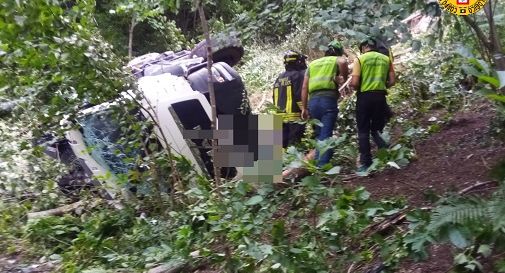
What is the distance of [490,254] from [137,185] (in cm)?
362

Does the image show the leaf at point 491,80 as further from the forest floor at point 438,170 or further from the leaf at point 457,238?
the forest floor at point 438,170

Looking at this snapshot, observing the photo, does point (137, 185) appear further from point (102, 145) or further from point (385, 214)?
point (385, 214)

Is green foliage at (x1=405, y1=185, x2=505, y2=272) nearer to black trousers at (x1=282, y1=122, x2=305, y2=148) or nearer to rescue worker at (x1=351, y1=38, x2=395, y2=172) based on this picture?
rescue worker at (x1=351, y1=38, x2=395, y2=172)

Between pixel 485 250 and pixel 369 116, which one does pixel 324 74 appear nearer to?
pixel 369 116

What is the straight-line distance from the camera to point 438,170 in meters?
6.16

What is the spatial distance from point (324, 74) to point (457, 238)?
4.18 metres

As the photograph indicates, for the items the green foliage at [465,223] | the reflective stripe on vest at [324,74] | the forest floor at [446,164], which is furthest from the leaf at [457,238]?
the reflective stripe on vest at [324,74]

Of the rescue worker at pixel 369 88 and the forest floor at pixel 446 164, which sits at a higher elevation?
the rescue worker at pixel 369 88

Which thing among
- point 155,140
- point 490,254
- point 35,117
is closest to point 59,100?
point 35,117

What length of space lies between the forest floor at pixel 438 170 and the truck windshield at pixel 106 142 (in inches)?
46.6

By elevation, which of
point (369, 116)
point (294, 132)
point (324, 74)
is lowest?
point (294, 132)

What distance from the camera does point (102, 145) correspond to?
6.64 m

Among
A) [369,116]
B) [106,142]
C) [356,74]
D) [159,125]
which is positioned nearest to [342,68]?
[356,74]

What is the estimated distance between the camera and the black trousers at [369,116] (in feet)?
21.4
